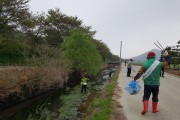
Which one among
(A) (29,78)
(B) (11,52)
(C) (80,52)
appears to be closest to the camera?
(A) (29,78)

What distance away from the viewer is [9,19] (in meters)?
38.2

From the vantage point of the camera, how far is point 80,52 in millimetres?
38000

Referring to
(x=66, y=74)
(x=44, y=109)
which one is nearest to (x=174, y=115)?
(x=44, y=109)

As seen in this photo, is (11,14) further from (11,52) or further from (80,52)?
(80,52)

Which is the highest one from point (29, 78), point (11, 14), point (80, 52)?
point (11, 14)

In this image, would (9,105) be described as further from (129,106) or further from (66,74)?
(66,74)

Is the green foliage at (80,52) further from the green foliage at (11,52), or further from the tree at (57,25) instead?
the tree at (57,25)

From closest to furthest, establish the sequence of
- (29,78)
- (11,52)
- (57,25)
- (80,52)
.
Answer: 1. (29,78)
2. (80,52)
3. (11,52)
4. (57,25)

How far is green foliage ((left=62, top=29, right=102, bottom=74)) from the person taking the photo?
37750 mm

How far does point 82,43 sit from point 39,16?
77.8 feet

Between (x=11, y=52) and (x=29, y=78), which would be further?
(x=11, y=52)

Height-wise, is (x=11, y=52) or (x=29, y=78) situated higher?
(x=11, y=52)

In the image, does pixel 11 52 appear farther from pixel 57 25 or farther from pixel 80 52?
pixel 57 25

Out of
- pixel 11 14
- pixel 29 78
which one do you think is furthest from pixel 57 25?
pixel 29 78
